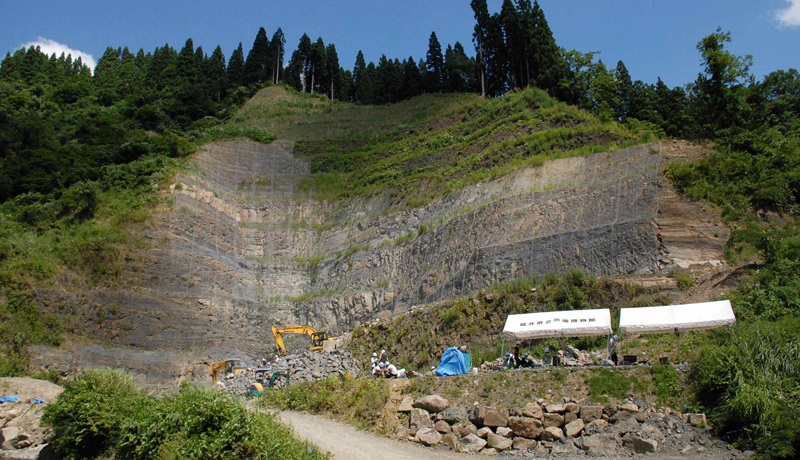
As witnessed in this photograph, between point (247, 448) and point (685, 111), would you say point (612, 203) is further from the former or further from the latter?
point (685, 111)

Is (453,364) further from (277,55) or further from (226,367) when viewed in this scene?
(277,55)

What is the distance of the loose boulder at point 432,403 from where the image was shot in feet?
50.8

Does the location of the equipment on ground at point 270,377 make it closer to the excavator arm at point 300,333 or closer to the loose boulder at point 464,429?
the excavator arm at point 300,333

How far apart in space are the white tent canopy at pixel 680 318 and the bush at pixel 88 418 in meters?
15.0

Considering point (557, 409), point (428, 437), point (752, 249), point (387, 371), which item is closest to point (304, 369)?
point (387, 371)

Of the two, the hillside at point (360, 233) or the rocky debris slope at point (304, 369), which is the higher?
the hillside at point (360, 233)

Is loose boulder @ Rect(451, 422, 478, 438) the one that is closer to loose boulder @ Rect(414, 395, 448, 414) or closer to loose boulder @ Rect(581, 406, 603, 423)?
loose boulder @ Rect(414, 395, 448, 414)

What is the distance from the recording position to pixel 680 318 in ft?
53.2

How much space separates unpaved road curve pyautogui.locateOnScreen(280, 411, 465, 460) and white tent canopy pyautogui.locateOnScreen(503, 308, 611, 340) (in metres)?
5.97

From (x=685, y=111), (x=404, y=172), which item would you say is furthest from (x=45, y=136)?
(x=685, y=111)

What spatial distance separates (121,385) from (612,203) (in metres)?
21.0

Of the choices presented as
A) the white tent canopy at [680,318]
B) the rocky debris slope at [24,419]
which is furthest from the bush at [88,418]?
the white tent canopy at [680,318]

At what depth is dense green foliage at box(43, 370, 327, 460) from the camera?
1232 centimetres

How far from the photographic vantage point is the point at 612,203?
25.2 meters
